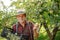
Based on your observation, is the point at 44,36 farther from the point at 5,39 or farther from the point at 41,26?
the point at 5,39

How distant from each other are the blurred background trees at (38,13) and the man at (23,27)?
97 mm

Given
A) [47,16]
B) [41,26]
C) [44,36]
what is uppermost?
[47,16]

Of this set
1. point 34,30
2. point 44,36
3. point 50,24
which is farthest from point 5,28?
point 44,36

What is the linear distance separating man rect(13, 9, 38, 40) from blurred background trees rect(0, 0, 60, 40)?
0.32 feet

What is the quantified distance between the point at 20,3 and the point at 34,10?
35cm

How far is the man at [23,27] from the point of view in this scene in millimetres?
3323

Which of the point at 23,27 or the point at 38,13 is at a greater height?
the point at 38,13

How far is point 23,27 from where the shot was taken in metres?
3.36

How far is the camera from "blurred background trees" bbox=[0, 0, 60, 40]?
3330 millimetres

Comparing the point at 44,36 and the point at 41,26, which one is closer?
the point at 41,26

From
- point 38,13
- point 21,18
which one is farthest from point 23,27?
point 38,13

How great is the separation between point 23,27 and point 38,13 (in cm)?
28

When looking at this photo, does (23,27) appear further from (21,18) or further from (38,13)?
(38,13)

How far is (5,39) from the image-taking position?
3516 millimetres
